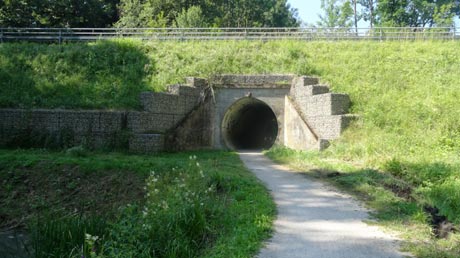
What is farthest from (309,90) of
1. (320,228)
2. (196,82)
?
(320,228)

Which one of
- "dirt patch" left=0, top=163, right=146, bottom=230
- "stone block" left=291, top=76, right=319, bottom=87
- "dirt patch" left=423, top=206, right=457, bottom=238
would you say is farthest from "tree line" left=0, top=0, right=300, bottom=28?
"dirt patch" left=423, top=206, right=457, bottom=238

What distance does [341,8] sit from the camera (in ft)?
169

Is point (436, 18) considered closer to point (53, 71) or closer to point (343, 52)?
point (343, 52)

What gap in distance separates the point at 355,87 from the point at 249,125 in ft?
25.0

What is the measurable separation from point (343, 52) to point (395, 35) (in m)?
4.66

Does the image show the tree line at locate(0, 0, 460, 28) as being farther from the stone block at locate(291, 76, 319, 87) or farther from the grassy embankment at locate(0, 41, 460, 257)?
the stone block at locate(291, 76, 319, 87)

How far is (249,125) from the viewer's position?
22547mm

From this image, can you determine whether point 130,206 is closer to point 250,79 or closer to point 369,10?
point 250,79

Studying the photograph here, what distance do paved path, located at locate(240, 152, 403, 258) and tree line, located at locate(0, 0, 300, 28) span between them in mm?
26734

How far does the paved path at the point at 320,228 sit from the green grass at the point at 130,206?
30 centimetres

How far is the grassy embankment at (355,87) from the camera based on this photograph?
8.87 m

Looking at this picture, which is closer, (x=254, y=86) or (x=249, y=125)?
(x=254, y=86)

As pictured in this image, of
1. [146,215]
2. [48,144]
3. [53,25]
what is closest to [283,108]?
[48,144]

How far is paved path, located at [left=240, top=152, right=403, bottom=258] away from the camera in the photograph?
5.17 meters
